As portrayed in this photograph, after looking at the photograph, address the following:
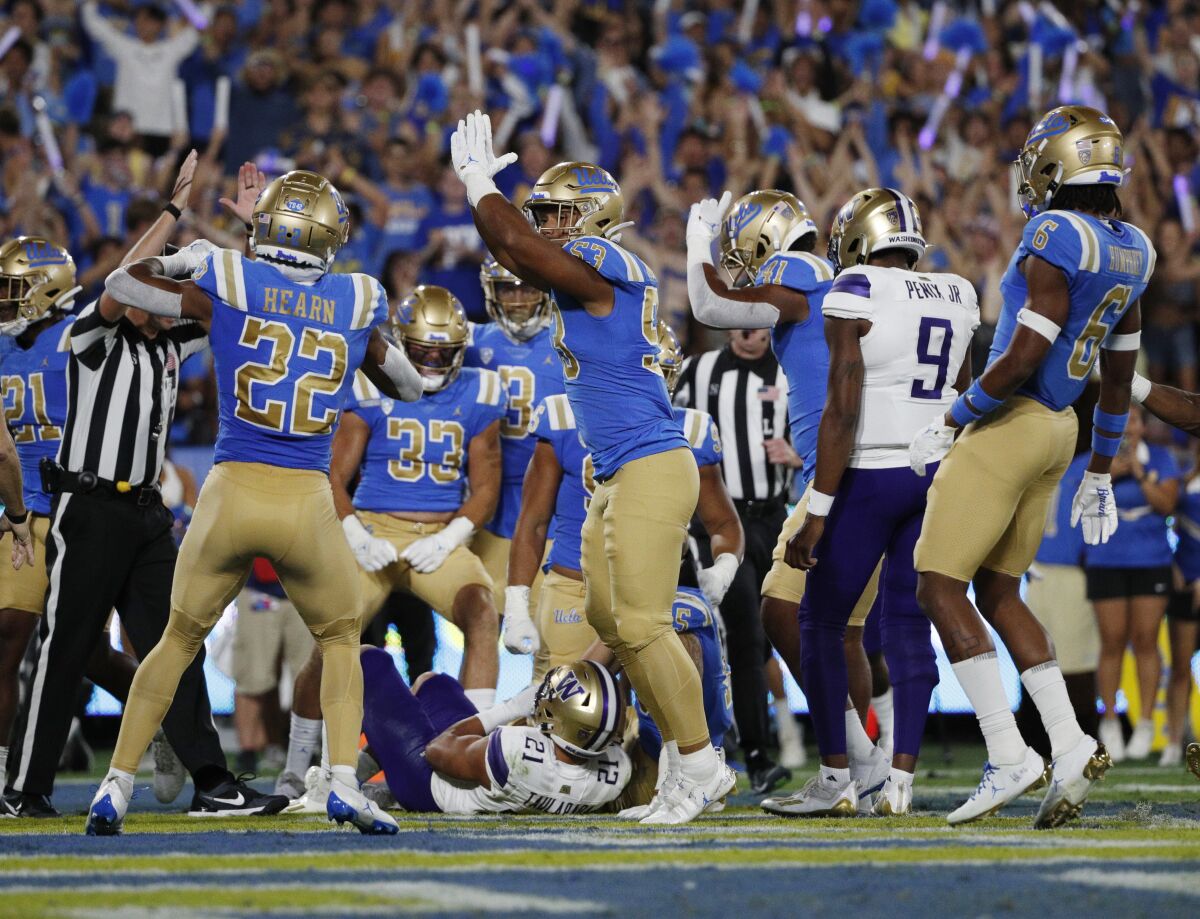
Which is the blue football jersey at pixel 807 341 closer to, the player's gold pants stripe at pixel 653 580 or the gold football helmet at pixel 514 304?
the player's gold pants stripe at pixel 653 580

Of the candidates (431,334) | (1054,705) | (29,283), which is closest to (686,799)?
(1054,705)

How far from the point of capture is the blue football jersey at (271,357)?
4516 millimetres

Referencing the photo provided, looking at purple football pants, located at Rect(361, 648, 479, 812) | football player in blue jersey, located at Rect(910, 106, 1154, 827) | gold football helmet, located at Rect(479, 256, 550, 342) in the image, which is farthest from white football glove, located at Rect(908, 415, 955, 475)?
gold football helmet, located at Rect(479, 256, 550, 342)

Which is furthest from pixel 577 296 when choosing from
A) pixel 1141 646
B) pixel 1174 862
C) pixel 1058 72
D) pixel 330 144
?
pixel 1058 72

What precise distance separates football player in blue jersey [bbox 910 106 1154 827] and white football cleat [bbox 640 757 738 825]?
0.72 meters

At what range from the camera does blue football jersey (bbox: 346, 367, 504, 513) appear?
656 cm

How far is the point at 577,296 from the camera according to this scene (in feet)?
15.6

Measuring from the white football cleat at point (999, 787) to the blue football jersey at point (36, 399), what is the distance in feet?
11.0

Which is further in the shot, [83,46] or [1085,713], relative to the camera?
[83,46]

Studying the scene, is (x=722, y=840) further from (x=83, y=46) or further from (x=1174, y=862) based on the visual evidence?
(x=83, y=46)

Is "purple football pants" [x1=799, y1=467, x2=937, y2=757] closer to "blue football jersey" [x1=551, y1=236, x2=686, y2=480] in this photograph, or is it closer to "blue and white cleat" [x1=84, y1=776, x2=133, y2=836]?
"blue football jersey" [x1=551, y1=236, x2=686, y2=480]

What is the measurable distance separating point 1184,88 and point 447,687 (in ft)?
31.2

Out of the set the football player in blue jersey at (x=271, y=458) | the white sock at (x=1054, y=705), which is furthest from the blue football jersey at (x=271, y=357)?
the white sock at (x=1054, y=705)

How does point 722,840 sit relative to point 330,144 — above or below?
below
